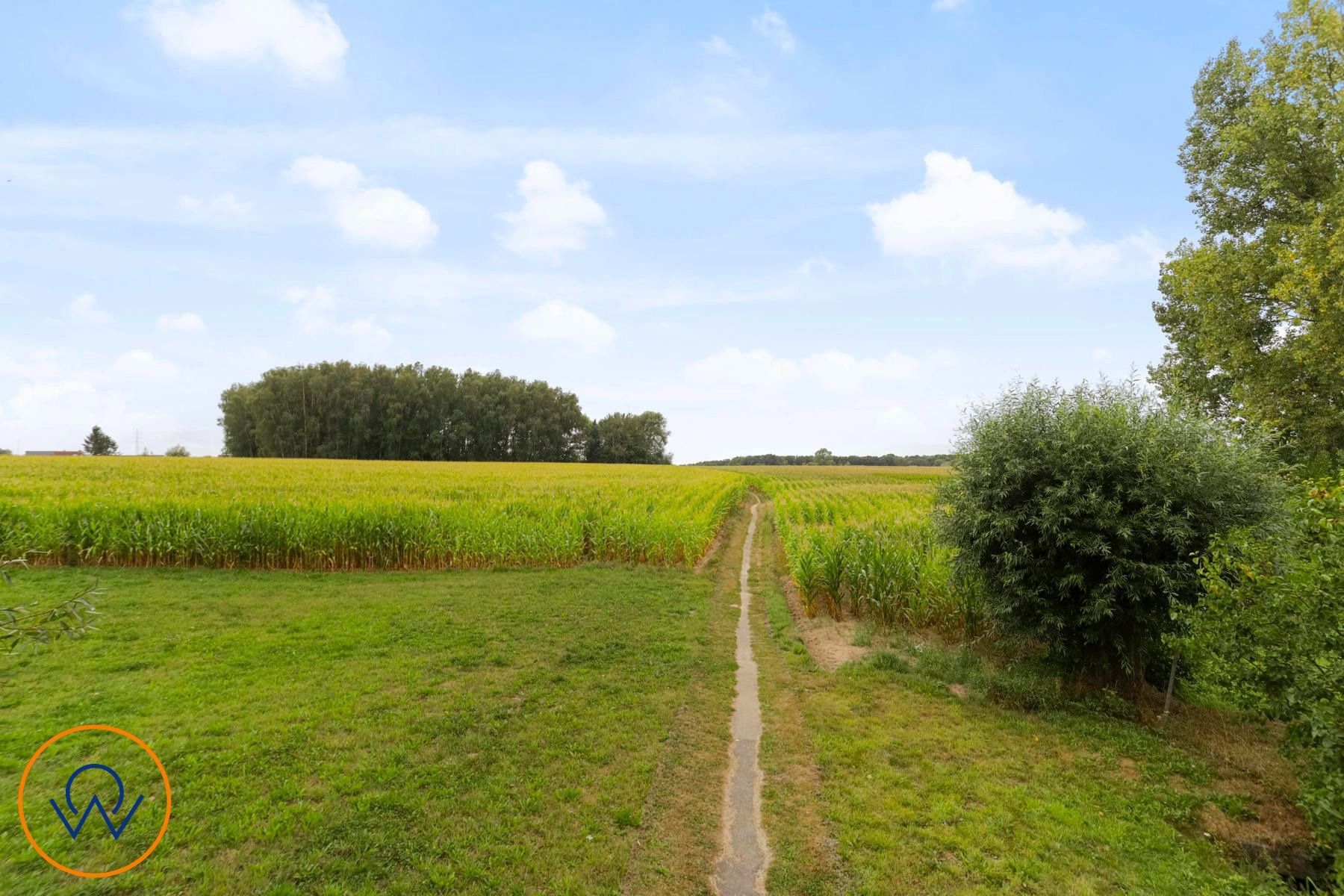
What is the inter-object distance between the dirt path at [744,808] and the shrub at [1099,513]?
385 cm

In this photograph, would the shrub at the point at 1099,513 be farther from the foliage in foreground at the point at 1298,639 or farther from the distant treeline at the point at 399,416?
the distant treeline at the point at 399,416

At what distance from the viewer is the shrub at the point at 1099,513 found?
6852 millimetres

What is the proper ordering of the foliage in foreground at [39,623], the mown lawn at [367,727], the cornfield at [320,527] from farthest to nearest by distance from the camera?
1. the cornfield at [320,527]
2. the mown lawn at [367,727]
3. the foliage in foreground at [39,623]

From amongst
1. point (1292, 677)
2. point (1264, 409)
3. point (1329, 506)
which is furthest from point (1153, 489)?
point (1264, 409)

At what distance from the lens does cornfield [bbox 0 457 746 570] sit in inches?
523

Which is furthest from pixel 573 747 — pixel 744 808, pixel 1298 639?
pixel 1298 639

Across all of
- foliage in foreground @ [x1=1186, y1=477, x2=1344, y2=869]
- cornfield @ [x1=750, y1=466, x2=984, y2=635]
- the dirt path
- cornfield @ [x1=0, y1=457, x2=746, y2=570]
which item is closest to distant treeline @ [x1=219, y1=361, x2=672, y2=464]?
cornfield @ [x1=0, y1=457, x2=746, y2=570]

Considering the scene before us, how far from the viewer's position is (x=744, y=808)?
211 inches

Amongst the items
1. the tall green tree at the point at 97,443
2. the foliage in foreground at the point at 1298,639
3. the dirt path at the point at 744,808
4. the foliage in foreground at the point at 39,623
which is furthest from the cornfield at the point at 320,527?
the tall green tree at the point at 97,443

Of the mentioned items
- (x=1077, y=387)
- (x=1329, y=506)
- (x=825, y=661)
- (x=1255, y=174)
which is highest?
(x=1255, y=174)

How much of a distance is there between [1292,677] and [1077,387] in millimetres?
4994

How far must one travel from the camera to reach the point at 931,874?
4.34 meters

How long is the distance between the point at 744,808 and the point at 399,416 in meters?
85.4

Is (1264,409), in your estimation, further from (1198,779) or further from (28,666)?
(28,666)
